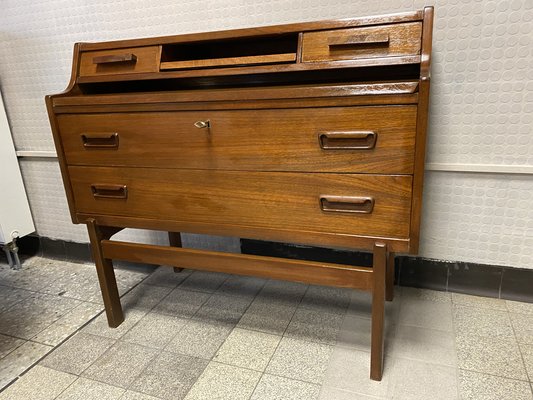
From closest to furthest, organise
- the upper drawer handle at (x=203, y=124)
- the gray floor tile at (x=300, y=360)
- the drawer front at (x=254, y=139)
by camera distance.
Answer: the drawer front at (x=254, y=139)
the upper drawer handle at (x=203, y=124)
the gray floor tile at (x=300, y=360)

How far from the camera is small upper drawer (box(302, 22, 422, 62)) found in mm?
992

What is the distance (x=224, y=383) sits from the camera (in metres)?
1.19

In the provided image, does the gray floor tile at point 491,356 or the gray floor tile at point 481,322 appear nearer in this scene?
the gray floor tile at point 491,356

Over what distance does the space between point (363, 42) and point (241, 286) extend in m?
1.19

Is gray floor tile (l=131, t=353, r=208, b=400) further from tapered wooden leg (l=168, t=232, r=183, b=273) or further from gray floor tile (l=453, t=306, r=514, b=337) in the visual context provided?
gray floor tile (l=453, t=306, r=514, b=337)

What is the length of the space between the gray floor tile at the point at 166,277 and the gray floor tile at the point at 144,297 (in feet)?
0.10

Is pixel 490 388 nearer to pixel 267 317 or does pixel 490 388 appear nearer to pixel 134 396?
pixel 267 317

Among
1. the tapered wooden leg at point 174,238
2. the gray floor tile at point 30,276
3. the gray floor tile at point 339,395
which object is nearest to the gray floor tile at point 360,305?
the gray floor tile at point 339,395

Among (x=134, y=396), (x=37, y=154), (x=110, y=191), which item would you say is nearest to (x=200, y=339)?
(x=134, y=396)

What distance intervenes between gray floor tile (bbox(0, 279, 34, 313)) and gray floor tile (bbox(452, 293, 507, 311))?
1.98 meters

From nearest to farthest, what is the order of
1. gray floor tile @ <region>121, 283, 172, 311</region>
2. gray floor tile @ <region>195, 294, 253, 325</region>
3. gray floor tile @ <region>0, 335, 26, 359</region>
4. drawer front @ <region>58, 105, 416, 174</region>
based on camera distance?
1. drawer front @ <region>58, 105, 416, 174</region>
2. gray floor tile @ <region>0, 335, 26, 359</region>
3. gray floor tile @ <region>195, 294, 253, 325</region>
4. gray floor tile @ <region>121, 283, 172, 311</region>

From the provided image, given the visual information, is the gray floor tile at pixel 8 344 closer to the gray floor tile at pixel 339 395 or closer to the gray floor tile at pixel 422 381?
the gray floor tile at pixel 339 395

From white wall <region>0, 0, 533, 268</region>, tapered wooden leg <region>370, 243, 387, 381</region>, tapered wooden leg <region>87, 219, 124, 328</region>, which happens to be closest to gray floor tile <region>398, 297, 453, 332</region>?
white wall <region>0, 0, 533, 268</region>

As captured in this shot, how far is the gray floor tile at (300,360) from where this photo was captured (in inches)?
47.4
